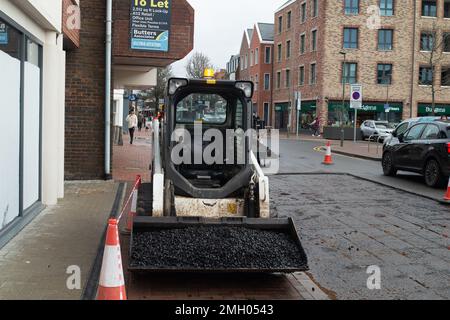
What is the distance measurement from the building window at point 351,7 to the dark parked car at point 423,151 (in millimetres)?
33788

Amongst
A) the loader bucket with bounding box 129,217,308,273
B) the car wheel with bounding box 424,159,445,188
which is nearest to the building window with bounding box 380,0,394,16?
the car wheel with bounding box 424,159,445,188

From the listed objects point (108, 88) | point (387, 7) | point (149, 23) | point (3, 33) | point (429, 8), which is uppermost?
point (429, 8)

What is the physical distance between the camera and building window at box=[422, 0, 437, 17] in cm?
4903

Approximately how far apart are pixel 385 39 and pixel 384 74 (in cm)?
302

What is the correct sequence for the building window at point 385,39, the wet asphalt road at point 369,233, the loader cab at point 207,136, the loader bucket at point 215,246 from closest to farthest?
the loader bucket at point 215,246 < the wet asphalt road at point 369,233 < the loader cab at point 207,136 < the building window at point 385,39

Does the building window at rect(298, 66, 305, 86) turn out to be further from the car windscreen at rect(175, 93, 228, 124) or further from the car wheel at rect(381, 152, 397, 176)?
the car windscreen at rect(175, 93, 228, 124)

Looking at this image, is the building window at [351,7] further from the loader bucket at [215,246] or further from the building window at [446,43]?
the loader bucket at [215,246]

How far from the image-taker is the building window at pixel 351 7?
157 ft

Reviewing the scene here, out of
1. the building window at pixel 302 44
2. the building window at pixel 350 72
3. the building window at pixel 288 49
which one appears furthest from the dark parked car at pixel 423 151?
the building window at pixel 288 49

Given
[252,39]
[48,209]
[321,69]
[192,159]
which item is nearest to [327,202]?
[192,159]

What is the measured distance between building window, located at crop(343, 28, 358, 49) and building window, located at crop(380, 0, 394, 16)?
9.41ft

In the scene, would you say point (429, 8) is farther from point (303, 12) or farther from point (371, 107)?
point (303, 12)

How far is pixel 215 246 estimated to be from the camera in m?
5.89

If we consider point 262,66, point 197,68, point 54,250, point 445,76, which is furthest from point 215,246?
point 262,66
